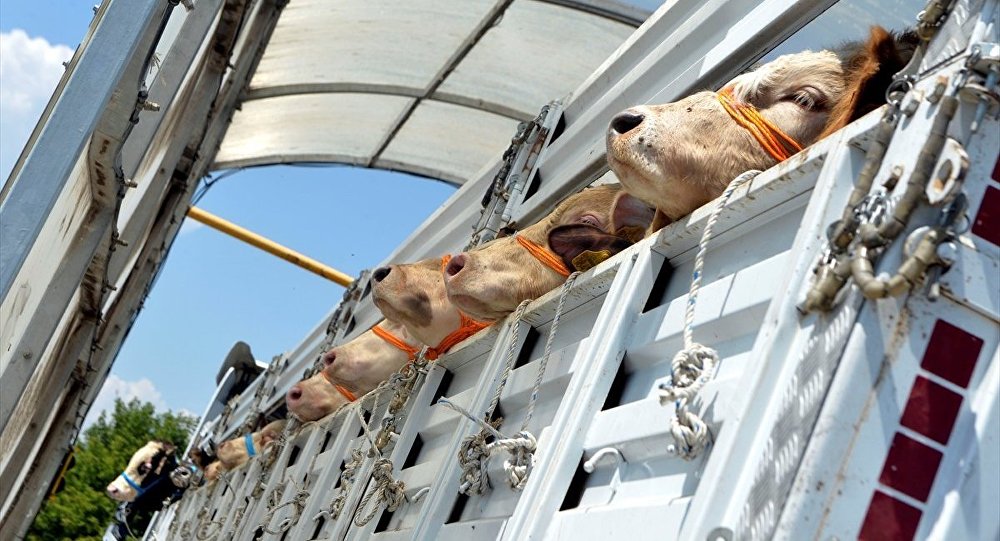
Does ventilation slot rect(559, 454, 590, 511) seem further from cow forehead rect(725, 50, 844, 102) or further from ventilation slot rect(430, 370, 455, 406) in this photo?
ventilation slot rect(430, 370, 455, 406)

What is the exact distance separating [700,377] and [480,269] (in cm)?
154

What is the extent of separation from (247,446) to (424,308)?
13.9 feet

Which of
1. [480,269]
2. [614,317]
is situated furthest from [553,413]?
[480,269]

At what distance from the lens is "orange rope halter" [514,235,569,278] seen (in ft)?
12.5

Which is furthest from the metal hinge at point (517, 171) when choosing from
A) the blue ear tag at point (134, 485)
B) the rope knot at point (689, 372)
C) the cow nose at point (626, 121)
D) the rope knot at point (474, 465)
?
the blue ear tag at point (134, 485)

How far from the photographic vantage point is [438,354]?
15.2 feet

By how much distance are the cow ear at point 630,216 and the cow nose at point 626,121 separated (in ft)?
1.61

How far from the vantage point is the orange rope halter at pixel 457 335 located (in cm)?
438

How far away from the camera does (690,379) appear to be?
244 cm

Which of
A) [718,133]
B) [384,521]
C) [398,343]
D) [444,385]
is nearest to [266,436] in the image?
[398,343]

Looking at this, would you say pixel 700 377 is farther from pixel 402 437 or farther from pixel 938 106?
pixel 402 437

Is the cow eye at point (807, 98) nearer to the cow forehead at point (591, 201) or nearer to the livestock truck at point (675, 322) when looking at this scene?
the livestock truck at point (675, 322)

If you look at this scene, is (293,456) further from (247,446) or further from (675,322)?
(675,322)

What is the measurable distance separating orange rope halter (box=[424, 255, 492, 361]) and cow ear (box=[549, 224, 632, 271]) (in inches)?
22.4
